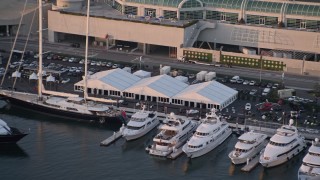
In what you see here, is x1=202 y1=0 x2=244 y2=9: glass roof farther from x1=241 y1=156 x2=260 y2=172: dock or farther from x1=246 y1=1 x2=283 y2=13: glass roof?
x1=241 y1=156 x2=260 y2=172: dock

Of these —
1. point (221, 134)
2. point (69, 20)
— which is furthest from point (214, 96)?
point (69, 20)

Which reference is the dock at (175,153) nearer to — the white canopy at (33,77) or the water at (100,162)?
the water at (100,162)

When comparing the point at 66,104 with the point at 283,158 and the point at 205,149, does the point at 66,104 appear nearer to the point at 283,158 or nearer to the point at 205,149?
the point at 205,149

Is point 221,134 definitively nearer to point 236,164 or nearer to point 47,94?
point 236,164

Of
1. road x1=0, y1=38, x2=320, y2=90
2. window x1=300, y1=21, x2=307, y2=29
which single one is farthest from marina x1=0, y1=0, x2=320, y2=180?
window x1=300, y1=21, x2=307, y2=29

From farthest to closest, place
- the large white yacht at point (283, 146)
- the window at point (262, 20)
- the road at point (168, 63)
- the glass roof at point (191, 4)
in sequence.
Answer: the glass roof at point (191, 4), the window at point (262, 20), the road at point (168, 63), the large white yacht at point (283, 146)

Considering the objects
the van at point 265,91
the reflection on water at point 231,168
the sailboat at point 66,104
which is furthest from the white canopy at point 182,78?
the reflection on water at point 231,168
